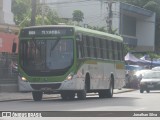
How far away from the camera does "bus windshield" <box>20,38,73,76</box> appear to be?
24.8 m

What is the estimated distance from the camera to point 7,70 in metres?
33.4

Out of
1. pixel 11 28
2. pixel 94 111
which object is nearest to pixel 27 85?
pixel 94 111

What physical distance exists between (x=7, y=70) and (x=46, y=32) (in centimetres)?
896

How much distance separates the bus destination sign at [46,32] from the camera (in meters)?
25.0

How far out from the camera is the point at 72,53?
24750 mm

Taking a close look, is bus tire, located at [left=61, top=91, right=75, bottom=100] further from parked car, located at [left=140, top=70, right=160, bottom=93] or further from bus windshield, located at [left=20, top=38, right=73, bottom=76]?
parked car, located at [left=140, top=70, right=160, bottom=93]

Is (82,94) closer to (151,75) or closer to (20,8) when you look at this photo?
(151,75)

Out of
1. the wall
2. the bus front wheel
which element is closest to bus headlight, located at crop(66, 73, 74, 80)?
the bus front wheel

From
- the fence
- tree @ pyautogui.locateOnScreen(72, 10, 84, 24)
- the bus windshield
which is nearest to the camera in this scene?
the bus windshield

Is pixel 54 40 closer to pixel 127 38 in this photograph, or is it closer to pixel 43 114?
pixel 43 114

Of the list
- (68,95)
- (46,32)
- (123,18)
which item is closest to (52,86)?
(46,32)

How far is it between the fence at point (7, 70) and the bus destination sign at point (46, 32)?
7.85 metres

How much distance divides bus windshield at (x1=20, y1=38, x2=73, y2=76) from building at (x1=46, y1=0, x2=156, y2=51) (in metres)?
47.0

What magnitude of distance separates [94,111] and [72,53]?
617cm
